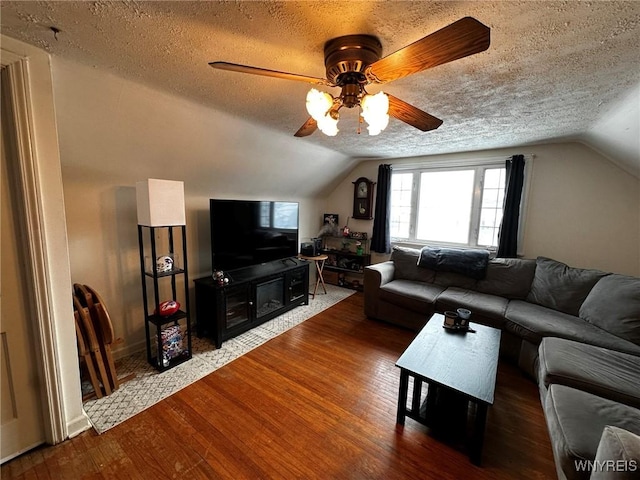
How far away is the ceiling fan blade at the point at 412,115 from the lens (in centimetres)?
140

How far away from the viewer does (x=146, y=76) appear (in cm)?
162

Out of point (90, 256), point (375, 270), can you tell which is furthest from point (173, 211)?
point (375, 270)

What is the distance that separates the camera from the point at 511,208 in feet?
10.6

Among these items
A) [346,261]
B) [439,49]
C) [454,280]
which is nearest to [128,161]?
[439,49]

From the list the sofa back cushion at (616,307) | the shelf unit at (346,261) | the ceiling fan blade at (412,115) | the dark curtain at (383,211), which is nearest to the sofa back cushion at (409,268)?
the dark curtain at (383,211)

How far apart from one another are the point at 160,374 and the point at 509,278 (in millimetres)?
3741

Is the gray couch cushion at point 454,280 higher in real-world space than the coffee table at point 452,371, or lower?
higher

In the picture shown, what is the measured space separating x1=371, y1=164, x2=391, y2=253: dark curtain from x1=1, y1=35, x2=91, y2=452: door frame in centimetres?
369

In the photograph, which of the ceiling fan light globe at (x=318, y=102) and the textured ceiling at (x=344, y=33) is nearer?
the textured ceiling at (x=344, y=33)

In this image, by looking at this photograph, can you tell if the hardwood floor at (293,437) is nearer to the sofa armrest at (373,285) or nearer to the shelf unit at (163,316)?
the shelf unit at (163,316)

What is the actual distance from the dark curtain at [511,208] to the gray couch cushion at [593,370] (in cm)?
161

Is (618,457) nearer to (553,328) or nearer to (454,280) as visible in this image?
(553,328)

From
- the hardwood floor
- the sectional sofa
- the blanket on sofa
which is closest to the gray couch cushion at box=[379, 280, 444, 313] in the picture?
the sectional sofa
